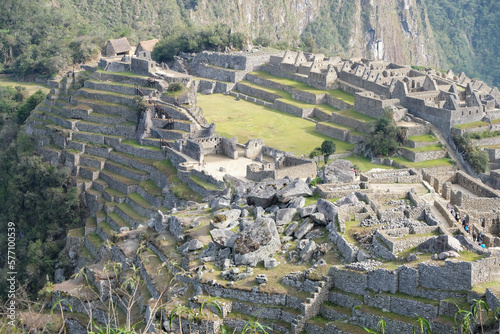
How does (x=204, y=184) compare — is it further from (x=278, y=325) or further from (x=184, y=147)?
(x=278, y=325)

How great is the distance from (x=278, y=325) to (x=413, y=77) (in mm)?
44004

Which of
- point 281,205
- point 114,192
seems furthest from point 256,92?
point 281,205

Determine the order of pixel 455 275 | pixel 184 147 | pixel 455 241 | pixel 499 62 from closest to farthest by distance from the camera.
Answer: pixel 455 275, pixel 455 241, pixel 184 147, pixel 499 62

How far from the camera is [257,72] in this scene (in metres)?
81.1

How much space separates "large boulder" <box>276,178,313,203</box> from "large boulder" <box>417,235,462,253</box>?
822cm

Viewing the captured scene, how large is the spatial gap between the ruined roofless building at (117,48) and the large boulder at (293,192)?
154ft

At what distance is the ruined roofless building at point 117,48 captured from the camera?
79688mm

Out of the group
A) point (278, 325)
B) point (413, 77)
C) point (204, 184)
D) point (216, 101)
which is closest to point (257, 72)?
point (216, 101)

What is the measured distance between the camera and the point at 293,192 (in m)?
35.3

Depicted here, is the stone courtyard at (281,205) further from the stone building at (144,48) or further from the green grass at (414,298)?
the stone building at (144,48)

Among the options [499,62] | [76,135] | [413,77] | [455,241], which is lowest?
[499,62]

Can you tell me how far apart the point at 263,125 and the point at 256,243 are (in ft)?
118

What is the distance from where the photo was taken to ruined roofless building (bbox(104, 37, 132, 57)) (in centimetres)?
7969

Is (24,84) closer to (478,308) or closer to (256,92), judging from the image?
(256,92)
